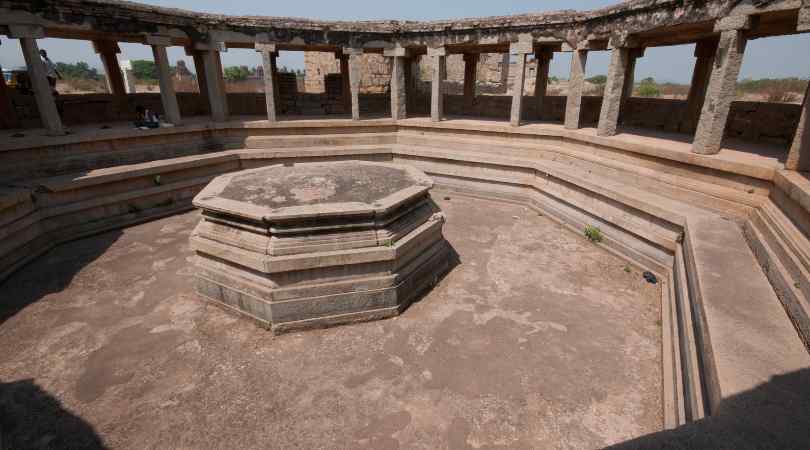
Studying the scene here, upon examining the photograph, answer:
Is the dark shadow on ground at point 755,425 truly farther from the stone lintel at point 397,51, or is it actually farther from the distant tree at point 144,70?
the distant tree at point 144,70

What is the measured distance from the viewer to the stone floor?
340 cm

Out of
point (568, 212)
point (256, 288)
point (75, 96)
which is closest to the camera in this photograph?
point (256, 288)

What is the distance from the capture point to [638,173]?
7676 millimetres

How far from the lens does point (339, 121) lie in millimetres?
12039

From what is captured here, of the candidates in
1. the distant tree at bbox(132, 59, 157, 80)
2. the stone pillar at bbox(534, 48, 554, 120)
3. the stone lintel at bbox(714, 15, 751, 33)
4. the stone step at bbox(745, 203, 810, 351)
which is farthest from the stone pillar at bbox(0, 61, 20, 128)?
the distant tree at bbox(132, 59, 157, 80)

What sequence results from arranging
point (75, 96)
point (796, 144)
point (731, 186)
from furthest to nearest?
point (75, 96) < point (731, 186) < point (796, 144)

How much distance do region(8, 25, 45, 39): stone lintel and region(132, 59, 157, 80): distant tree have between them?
56.3m

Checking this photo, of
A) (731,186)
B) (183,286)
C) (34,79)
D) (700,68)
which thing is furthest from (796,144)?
(34,79)

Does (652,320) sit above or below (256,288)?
below

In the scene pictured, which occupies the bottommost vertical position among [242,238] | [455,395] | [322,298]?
[455,395]

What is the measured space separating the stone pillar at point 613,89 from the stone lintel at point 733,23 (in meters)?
2.23

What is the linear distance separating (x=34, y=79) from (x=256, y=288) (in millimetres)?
7892

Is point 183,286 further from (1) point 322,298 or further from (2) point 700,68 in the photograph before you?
(2) point 700,68

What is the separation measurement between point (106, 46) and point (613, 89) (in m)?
14.5
